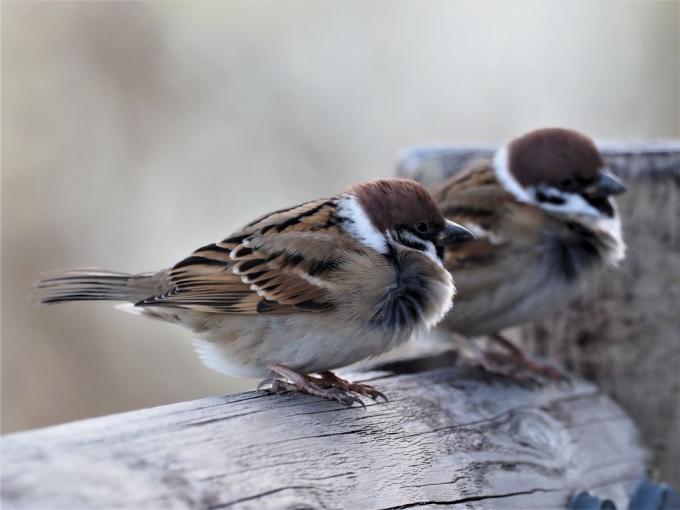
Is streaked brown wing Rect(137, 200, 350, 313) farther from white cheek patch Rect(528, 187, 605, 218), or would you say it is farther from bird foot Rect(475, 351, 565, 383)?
white cheek patch Rect(528, 187, 605, 218)

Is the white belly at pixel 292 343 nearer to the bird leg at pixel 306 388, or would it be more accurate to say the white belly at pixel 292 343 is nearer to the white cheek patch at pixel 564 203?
the bird leg at pixel 306 388

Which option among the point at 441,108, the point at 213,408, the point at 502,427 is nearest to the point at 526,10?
the point at 441,108

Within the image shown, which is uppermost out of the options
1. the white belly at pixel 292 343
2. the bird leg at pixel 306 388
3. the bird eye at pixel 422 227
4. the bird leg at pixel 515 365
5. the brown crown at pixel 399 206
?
the brown crown at pixel 399 206

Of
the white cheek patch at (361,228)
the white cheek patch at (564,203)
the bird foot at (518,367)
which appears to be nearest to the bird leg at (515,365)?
the bird foot at (518,367)

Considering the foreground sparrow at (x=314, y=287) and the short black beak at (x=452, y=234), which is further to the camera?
the short black beak at (x=452, y=234)

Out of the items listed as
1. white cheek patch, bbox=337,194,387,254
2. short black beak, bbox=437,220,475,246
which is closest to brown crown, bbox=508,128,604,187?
short black beak, bbox=437,220,475,246

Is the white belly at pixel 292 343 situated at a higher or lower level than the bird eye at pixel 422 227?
lower

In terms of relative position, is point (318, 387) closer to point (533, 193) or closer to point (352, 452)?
point (352, 452)
